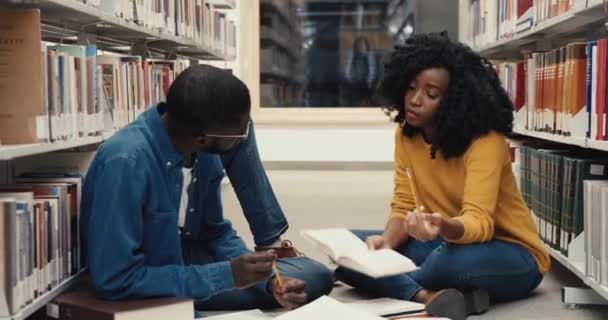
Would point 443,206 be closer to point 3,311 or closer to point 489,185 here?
point 489,185

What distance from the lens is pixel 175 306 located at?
184 centimetres

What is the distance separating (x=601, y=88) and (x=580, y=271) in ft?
1.85

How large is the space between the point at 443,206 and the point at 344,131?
4.89 meters

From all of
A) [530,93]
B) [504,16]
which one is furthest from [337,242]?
[504,16]

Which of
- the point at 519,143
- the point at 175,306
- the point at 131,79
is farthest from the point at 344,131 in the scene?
the point at 175,306

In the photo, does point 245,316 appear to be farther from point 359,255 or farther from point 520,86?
point 520,86

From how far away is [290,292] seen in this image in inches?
83.3

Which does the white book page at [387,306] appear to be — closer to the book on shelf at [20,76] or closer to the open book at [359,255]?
the open book at [359,255]

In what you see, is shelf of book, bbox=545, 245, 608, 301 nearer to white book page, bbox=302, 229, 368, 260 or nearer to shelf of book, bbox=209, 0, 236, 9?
white book page, bbox=302, 229, 368, 260

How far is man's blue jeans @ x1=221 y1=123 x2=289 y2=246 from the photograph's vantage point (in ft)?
8.04

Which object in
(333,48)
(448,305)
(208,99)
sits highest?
(333,48)

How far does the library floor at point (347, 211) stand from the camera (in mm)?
2527

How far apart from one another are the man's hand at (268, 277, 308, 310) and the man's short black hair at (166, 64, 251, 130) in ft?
1.57

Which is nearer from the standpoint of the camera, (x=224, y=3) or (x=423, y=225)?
(x=423, y=225)
